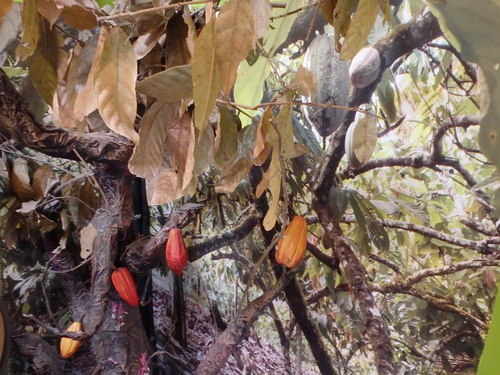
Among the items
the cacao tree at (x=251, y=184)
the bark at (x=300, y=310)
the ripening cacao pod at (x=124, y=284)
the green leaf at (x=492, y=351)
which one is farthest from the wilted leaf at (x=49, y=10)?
the ripening cacao pod at (x=124, y=284)

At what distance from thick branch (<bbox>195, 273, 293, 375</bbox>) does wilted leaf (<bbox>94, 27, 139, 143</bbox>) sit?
90cm

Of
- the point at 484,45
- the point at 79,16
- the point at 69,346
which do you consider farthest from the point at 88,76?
the point at 69,346

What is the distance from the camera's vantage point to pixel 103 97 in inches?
21.3

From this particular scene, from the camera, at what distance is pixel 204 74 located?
0.44 m

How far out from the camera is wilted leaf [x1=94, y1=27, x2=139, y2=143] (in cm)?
53

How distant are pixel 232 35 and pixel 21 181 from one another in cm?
128

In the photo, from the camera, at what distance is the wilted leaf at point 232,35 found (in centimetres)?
45

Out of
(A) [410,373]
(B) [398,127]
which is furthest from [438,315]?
(B) [398,127]

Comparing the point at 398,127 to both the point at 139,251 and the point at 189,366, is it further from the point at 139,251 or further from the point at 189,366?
the point at 189,366

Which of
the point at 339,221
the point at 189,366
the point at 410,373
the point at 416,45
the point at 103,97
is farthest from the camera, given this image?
the point at 189,366

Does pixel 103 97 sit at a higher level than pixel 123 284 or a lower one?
lower

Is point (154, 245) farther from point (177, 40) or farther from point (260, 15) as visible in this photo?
point (260, 15)

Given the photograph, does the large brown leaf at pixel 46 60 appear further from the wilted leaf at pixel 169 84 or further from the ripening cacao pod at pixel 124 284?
the ripening cacao pod at pixel 124 284

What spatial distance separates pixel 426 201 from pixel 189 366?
102 centimetres
